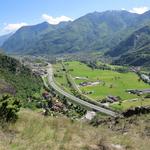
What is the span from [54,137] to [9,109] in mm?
3231

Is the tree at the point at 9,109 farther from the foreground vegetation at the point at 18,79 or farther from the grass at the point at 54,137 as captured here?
the foreground vegetation at the point at 18,79

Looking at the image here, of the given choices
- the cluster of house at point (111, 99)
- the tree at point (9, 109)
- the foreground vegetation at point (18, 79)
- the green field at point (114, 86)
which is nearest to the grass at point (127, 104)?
the cluster of house at point (111, 99)

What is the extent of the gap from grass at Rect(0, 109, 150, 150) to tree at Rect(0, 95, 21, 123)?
36 centimetres

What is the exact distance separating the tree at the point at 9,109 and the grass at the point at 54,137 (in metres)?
0.36

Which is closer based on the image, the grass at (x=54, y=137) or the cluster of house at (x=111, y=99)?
the grass at (x=54, y=137)

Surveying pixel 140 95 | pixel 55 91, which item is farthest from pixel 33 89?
pixel 140 95

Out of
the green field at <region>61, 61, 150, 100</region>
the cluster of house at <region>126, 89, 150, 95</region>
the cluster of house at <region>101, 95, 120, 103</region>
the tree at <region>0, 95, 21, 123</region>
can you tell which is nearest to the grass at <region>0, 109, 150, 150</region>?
the tree at <region>0, 95, 21, 123</region>

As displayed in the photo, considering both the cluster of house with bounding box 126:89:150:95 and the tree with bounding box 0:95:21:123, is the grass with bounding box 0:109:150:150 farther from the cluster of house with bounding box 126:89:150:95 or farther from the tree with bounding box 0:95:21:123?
the cluster of house with bounding box 126:89:150:95

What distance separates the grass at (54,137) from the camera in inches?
448

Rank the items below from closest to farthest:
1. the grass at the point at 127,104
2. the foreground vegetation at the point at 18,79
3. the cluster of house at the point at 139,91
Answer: the grass at the point at 127,104
the foreground vegetation at the point at 18,79
the cluster of house at the point at 139,91

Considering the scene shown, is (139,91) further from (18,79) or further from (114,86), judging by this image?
(18,79)

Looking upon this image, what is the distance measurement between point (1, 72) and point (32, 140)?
13225 centimetres

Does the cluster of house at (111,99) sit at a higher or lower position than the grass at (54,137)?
lower

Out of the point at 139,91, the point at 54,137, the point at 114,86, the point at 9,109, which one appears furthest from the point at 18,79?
the point at 54,137
